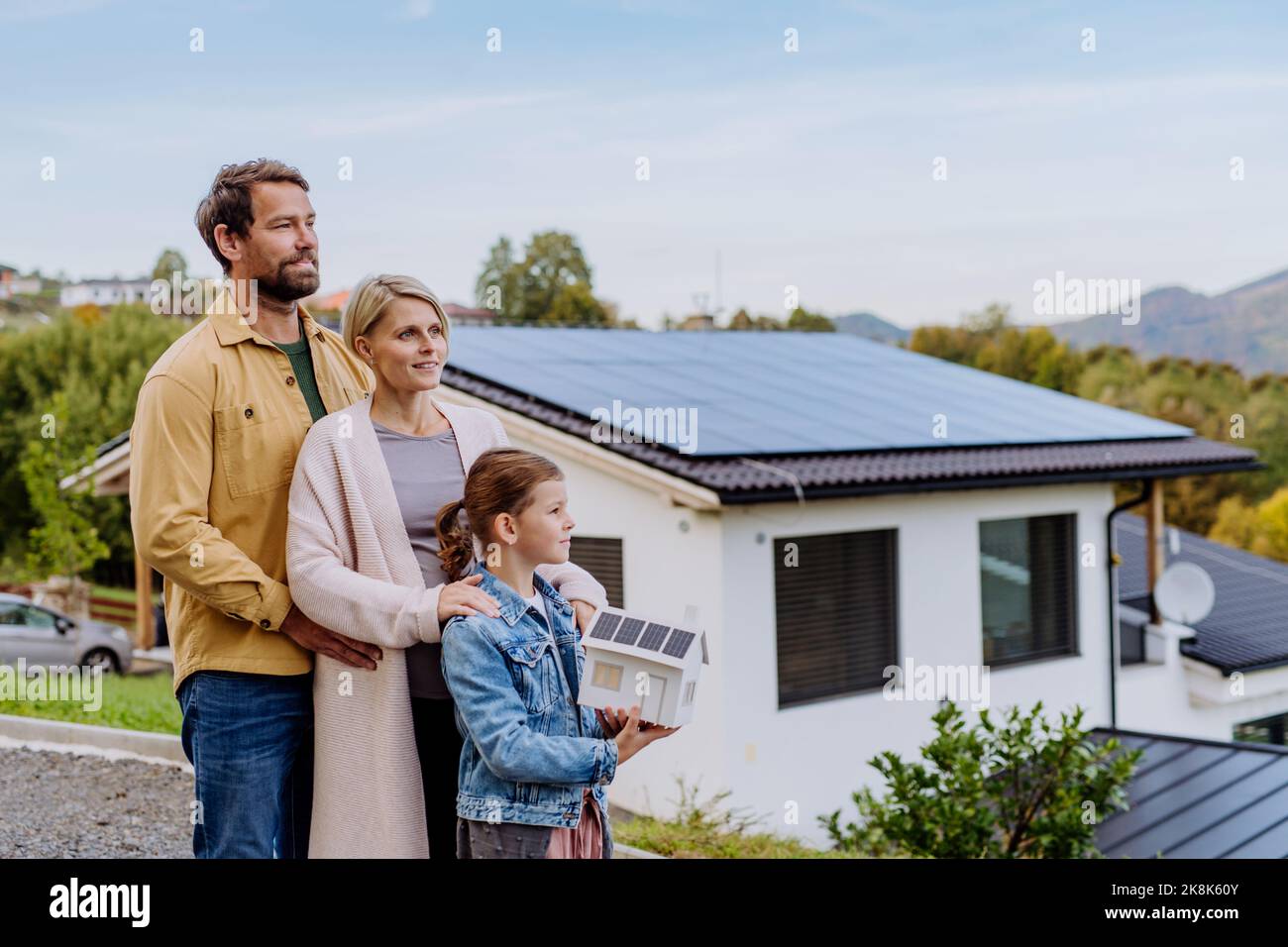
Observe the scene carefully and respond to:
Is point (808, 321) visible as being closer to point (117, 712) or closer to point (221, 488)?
point (117, 712)

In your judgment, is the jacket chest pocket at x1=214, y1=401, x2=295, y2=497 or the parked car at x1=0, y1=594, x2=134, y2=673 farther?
the parked car at x1=0, y1=594, x2=134, y2=673

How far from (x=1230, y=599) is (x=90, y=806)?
12.7 metres

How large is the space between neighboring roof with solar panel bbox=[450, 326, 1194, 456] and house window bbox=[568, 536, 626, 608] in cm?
96

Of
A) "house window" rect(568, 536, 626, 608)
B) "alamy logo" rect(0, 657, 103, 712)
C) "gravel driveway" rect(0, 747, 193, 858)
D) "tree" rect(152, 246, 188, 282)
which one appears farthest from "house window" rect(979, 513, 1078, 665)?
Answer: "tree" rect(152, 246, 188, 282)

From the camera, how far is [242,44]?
22.6 feet

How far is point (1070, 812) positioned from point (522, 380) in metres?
5.07

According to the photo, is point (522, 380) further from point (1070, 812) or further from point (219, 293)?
point (219, 293)

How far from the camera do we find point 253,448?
8.60ft

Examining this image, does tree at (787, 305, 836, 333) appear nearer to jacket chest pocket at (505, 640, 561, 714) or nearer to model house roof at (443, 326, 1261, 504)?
model house roof at (443, 326, 1261, 504)

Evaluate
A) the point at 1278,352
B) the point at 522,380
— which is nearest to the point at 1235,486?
the point at 1278,352

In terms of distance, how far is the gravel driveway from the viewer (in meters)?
4.71

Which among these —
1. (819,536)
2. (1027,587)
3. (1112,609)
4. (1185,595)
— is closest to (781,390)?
(819,536)

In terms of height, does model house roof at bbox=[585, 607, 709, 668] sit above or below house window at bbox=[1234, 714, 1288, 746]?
above
